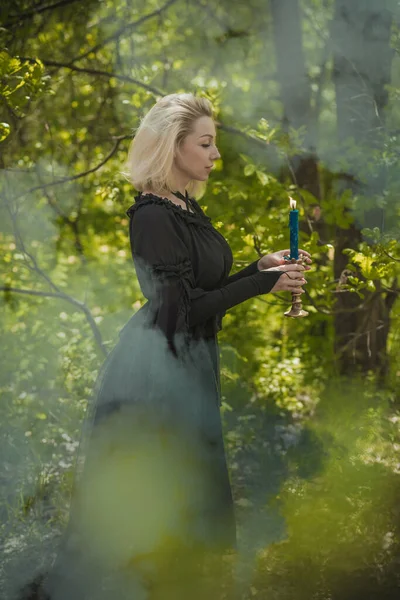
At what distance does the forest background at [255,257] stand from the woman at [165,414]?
275 mm

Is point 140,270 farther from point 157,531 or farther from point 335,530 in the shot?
point 335,530

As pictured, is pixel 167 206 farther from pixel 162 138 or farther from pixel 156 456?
pixel 156 456

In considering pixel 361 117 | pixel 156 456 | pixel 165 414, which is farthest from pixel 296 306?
pixel 361 117

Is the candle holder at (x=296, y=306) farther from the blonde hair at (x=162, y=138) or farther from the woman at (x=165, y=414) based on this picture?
the blonde hair at (x=162, y=138)

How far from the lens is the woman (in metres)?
2.17

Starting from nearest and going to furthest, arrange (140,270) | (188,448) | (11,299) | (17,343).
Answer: (140,270)
(188,448)
(17,343)
(11,299)

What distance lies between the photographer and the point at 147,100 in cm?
360

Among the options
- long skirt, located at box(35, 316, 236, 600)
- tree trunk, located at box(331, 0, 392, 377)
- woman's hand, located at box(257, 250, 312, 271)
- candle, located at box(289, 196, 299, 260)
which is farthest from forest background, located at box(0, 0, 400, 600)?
candle, located at box(289, 196, 299, 260)

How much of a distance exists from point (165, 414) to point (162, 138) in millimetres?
814

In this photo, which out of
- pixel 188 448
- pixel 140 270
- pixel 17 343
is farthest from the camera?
pixel 17 343

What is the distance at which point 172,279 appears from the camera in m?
2.09

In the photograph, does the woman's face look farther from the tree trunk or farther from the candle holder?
the tree trunk

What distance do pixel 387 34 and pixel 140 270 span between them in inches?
75.8

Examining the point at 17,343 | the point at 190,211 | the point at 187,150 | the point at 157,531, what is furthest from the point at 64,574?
the point at 17,343
